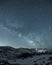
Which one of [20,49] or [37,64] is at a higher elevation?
[20,49]

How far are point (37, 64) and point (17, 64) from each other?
840cm

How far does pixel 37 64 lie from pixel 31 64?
14.3 feet

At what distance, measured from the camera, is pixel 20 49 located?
136000mm

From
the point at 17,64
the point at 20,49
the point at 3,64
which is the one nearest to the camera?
the point at 3,64

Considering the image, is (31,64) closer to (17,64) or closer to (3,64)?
(17,64)

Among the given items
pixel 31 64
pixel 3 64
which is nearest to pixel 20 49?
pixel 31 64

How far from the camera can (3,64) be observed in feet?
232

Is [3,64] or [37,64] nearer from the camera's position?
[3,64]

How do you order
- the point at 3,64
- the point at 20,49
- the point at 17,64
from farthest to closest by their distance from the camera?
1. the point at 20,49
2. the point at 17,64
3. the point at 3,64

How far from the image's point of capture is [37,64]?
76.6 meters

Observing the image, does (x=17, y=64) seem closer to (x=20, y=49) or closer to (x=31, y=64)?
(x=31, y=64)

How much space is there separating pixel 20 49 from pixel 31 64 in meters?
56.2

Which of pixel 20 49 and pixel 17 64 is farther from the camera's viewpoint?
pixel 20 49

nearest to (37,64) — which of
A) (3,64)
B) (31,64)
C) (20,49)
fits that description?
(31,64)
